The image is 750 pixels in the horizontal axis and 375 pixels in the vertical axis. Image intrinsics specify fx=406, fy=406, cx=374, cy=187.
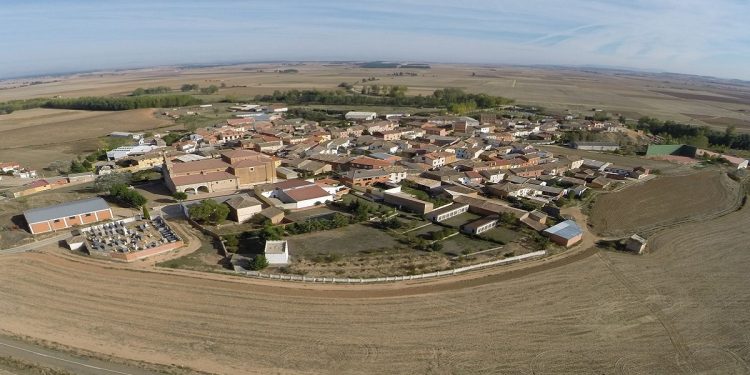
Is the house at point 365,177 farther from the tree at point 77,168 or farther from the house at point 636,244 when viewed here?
the tree at point 77,168

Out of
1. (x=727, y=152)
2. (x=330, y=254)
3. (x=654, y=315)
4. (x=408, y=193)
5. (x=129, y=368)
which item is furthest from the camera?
(x=727, y=152)

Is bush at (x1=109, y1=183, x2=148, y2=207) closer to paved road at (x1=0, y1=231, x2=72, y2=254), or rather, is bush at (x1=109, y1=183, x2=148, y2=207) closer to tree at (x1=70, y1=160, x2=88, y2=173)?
paved road at (x1=0, y1=231, x2=72, y2=254)

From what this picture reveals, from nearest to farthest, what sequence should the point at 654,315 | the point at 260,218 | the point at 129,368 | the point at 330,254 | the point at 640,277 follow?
the point at 129,368 → the point at 654,315 → the point at 640,277 → the point at 330,254 → the point at 260,218

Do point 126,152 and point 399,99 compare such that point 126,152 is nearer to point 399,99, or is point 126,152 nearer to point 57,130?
point 57,130

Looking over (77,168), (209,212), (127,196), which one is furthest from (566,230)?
(77,168)

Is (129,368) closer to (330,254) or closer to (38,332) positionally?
(38,332)

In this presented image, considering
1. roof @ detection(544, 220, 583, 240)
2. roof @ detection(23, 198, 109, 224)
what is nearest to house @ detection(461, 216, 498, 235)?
roof @ detection(544, 220, 583, 240)

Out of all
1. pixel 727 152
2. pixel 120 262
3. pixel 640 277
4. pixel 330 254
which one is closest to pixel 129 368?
pixel 120 262

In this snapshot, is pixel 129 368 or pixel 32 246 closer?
pixel 129 368
